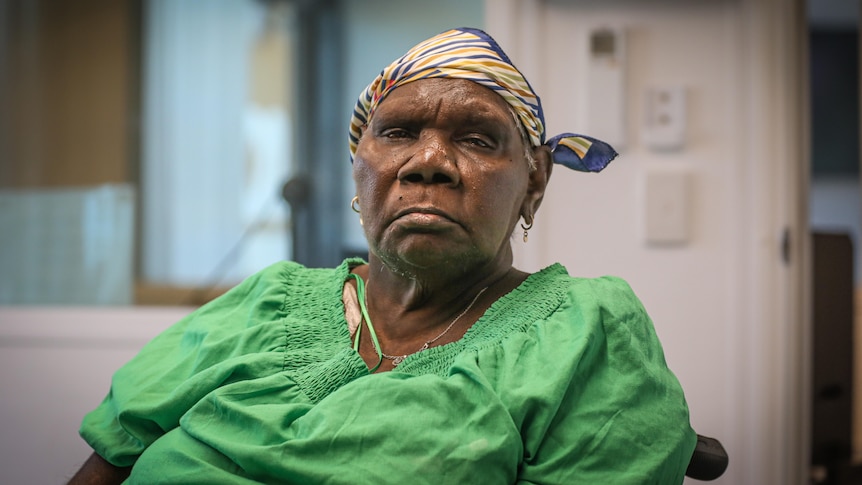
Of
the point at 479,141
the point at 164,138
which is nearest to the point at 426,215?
the point at 479,141

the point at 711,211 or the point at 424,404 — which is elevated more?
the point at 711,211

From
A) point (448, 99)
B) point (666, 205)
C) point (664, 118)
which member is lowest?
point (666, 205)

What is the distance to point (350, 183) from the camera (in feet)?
8.93

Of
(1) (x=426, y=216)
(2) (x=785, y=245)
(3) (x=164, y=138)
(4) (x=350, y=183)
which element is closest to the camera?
(1) (x=426, y=216)

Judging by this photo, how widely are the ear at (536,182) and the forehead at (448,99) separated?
0.39 feet

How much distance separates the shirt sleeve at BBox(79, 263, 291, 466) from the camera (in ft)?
3.62

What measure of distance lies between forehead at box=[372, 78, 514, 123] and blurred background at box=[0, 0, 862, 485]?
1111 millimetres

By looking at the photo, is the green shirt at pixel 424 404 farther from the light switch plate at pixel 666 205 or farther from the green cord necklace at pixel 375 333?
the light switch plate at pixel 666 205

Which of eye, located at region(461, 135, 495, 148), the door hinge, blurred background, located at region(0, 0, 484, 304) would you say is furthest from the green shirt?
blurred background, located at region(0, 0, 484, 304)

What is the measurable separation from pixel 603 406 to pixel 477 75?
477 millimetres

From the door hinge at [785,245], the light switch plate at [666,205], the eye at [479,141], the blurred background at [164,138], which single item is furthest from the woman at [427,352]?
the blurred background at [164,138]

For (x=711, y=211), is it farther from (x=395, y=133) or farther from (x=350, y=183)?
(x=395, y=133)

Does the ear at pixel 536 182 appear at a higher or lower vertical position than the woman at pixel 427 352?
higher

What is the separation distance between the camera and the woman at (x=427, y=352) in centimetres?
Answer: 92
